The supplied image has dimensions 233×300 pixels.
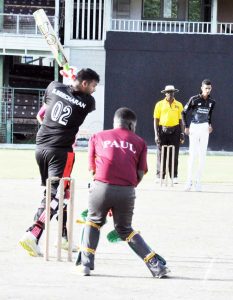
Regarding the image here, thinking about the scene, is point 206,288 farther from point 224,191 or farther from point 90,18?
point 90,18

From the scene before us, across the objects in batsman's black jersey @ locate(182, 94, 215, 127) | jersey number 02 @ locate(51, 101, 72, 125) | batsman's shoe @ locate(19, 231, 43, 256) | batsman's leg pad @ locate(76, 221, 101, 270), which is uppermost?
jersey number 02 @ locate(51, 101, 72, 125)

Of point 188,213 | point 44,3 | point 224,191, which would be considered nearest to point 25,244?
point 188,213

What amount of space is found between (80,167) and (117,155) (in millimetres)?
16570

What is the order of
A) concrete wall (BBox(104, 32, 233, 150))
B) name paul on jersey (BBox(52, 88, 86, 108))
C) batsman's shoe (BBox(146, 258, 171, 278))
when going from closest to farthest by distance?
batsman's shoe (BBox(146, 258, 171, 278)) < name paul on jersey (BBox(52, 88, 86, 108)) < concrete wall (BBox(104, 32, 233, 150))

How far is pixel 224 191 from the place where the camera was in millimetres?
19859

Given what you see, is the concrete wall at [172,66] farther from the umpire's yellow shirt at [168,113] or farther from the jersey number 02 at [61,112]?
the jersey number 02 at [61,112]

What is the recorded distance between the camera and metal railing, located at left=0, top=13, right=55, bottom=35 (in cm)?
4116

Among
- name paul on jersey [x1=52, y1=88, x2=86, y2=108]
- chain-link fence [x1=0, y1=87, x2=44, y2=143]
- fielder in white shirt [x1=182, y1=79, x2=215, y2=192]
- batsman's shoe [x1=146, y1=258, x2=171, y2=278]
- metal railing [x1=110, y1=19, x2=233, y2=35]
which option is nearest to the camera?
batsman's shoe [x1=146, y1=258, x2=171, y2=278]

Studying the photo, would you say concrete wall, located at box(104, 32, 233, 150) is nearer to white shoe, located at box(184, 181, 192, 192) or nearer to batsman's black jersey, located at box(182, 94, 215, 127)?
batsman's black jersey, located at box(182, 94, 215, 127)

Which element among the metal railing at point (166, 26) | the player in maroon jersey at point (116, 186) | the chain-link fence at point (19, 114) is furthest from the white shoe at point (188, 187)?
the metal railing at point (166, 26)

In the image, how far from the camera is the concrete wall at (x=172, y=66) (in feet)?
130

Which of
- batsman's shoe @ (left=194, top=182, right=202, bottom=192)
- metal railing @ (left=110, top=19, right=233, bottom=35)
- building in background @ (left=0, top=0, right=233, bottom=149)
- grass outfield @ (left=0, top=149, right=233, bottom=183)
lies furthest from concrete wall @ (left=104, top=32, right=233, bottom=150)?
batsman's shoe @ (left=194, top=182, right=202, bottom=192)

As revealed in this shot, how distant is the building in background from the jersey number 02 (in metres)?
28.4

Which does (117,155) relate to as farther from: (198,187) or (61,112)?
(198,187)
